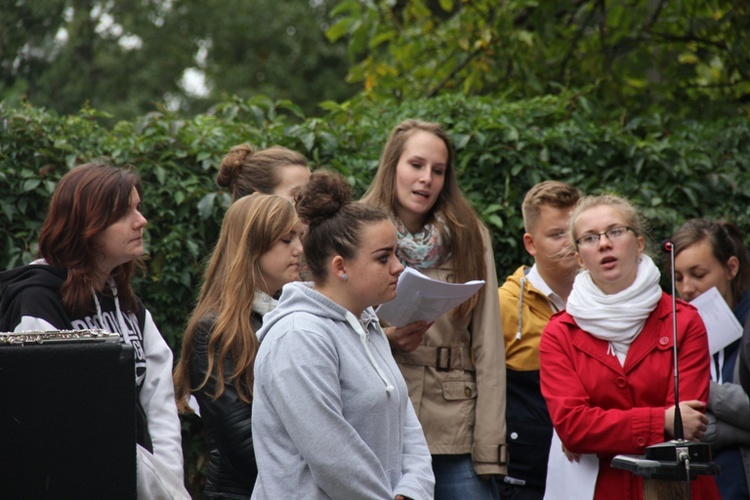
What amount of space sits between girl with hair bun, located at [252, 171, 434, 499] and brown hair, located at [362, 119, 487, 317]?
963 mm

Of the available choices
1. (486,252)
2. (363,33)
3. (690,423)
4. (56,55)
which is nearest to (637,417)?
(690,423)

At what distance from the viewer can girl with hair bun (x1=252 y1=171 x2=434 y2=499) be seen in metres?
2.98

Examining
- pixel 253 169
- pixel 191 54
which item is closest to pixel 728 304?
pixel 253 169

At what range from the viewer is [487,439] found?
4.15 m

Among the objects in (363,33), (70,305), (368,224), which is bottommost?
(70,305)

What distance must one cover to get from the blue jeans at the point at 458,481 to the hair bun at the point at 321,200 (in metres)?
1.36

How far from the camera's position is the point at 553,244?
486cm

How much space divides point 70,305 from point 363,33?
5475 millimetres

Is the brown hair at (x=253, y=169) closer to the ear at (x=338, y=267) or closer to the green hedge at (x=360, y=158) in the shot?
the green hedge at (x=360, y=158)

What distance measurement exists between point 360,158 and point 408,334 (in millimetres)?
1944

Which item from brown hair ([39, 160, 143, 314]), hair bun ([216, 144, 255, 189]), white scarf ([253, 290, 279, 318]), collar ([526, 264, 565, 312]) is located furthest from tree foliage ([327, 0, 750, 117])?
brown hair ([39, 160, 143, 314])

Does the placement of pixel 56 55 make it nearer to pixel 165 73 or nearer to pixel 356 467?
pixel 165 73

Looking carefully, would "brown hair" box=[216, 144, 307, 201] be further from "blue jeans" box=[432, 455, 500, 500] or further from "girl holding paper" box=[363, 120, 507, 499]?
"blue jeans" box=[432, 455, 500, 500]

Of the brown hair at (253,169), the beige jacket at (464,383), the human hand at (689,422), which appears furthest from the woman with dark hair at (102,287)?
the human hand at (689,422)
